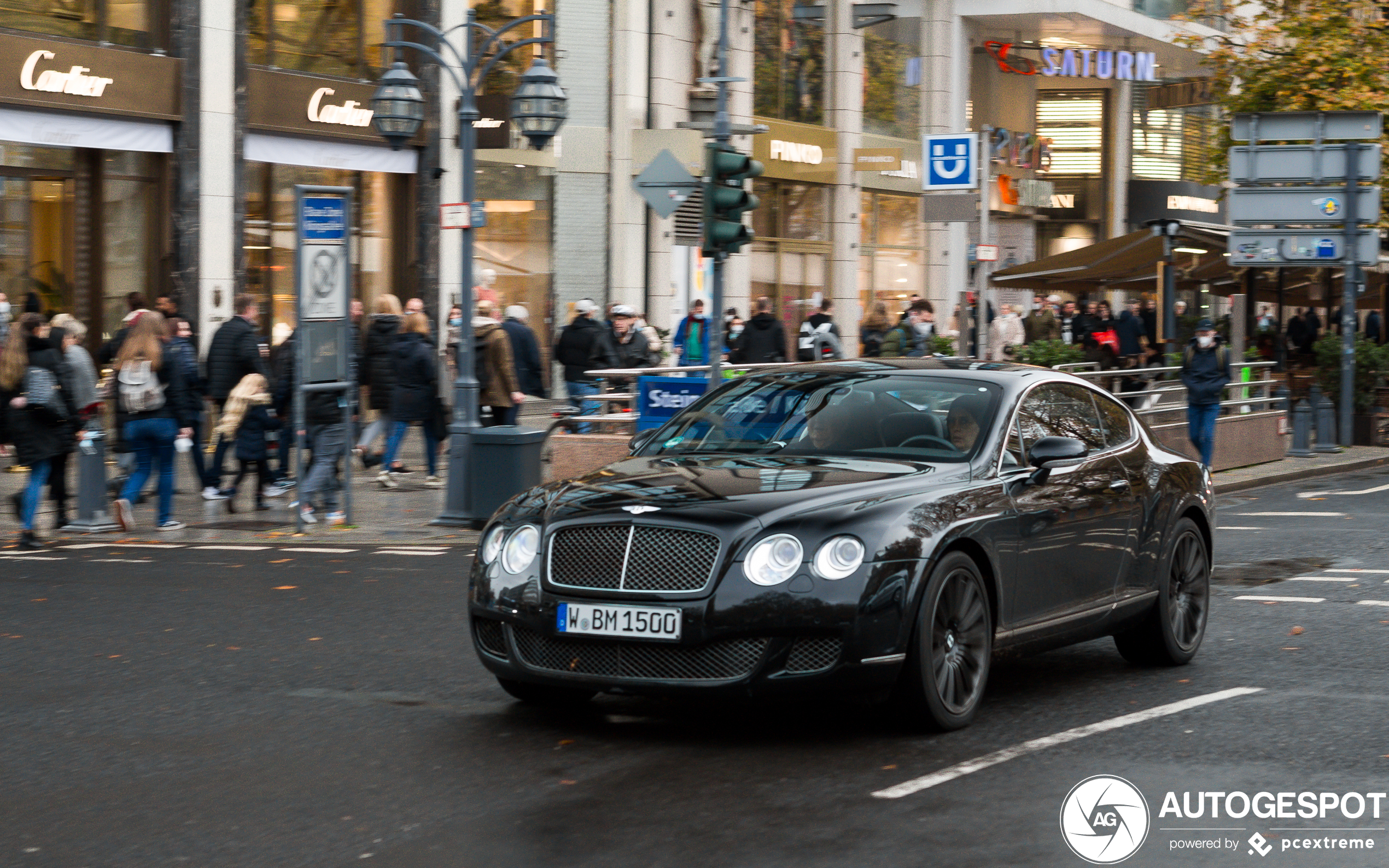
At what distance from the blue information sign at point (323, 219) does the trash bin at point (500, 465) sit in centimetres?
199

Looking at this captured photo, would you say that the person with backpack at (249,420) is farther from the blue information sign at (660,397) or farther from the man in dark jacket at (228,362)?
the blue information sign at (660,397)

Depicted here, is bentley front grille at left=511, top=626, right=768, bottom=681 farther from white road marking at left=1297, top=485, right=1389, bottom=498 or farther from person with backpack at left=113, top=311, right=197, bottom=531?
white road marking at left=1297, top=485, right=1389, bottom=498

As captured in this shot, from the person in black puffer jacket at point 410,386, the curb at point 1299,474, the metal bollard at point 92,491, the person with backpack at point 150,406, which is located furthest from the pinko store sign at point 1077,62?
the metal bollard at point 92,491

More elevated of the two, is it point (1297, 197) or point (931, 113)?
point (931, 113)

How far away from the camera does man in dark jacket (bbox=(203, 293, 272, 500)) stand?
1597cm

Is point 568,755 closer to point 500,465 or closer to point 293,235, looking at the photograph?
point 500,465

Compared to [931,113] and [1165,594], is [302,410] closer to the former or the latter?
[1165,594]

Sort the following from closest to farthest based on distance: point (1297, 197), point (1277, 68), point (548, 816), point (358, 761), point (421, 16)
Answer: point (548, 816), point (358, 761), point (1297, 197), point (421, 16), point (1277, 68)

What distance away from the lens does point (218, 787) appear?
605 cm

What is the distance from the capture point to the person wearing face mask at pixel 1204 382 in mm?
20047

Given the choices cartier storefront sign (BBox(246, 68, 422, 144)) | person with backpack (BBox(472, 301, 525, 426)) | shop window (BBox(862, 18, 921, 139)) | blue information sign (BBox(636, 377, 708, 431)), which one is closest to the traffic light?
blue information sign (BBox(636, 377, 708, 431))

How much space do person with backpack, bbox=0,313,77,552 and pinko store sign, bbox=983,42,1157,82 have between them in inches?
1228

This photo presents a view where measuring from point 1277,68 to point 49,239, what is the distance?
19.4 m

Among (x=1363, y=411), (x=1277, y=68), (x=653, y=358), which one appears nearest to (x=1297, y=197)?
(x=1363, y=411)
